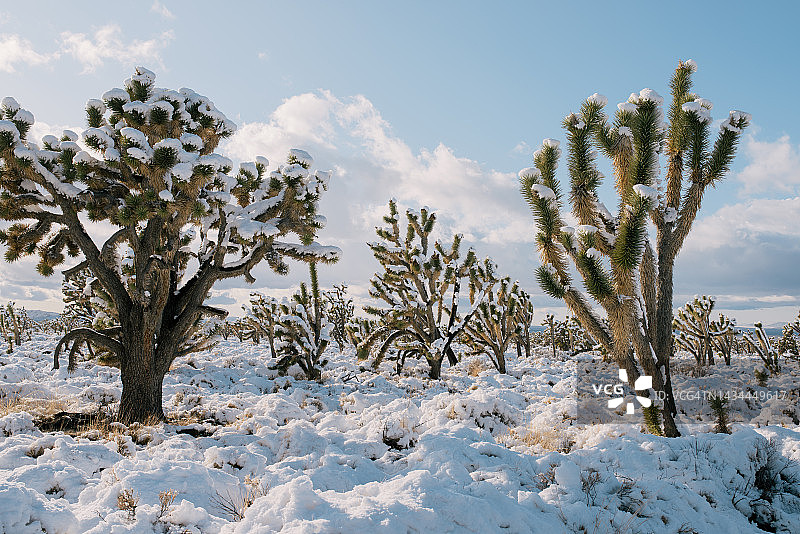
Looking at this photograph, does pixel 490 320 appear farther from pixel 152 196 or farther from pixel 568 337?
pixel 568 337

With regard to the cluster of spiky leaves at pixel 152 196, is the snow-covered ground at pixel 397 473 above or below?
below

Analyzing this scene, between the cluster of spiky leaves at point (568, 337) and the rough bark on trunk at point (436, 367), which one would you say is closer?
the rough bark on trunk at point (436, 367)

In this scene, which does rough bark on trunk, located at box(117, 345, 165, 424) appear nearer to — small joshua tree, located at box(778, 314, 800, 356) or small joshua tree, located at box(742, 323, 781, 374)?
small joshua tree, located at box(742, 323, 781, 374)

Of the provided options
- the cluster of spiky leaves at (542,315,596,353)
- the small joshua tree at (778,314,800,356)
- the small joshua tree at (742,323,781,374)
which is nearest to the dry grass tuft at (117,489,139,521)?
A: the small joshua tree at (742,323,781,374)

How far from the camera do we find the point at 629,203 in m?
7.44

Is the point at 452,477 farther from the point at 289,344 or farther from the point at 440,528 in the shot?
the point at 289,344

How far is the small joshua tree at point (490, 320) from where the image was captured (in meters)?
15.9

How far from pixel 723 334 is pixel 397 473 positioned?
21.5 metres

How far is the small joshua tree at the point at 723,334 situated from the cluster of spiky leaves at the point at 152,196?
1989cm

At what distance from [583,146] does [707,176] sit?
2.31 meters

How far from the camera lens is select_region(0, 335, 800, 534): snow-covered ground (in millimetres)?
3557

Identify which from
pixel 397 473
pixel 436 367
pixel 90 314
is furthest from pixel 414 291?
pixel 90 314

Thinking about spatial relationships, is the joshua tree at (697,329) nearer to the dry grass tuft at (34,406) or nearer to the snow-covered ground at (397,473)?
the snow-covered ground at (397,473)

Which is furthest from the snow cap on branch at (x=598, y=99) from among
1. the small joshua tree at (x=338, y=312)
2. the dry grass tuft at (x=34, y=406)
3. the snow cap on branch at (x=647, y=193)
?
the small joshua tree at (x=338, y=312)
